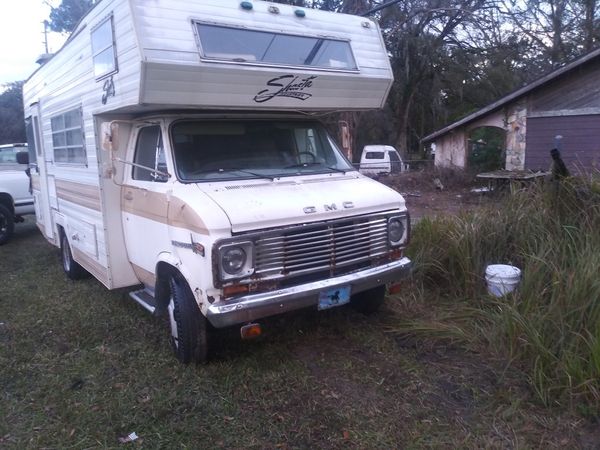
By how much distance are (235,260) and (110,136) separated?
171 cm

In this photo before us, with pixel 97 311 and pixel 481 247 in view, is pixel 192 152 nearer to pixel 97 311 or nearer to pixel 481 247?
pixel 97 311

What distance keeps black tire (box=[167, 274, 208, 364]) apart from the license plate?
955 mm

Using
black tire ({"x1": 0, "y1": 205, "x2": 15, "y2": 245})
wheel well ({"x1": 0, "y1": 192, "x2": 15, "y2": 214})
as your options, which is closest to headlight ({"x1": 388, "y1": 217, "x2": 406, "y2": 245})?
black tire ({"x1": 0, "y1": 205, "x2": 15, "y2": 245})

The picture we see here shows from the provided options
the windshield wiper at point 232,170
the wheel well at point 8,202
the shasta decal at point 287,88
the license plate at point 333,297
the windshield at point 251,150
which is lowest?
the license plate at point 333,297

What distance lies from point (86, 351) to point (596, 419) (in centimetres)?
409

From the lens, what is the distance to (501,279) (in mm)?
5078

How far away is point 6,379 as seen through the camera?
4.38 metres

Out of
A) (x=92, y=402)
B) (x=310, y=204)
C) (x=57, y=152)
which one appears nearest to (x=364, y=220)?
(x=310, y=204)

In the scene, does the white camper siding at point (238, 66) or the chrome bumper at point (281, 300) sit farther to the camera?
the white camper siding at point (238, 66)

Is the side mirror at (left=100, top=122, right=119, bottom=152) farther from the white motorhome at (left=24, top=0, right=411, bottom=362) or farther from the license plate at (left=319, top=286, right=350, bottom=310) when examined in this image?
the license plate at (left=319, top=286, right=350, bottom=310)

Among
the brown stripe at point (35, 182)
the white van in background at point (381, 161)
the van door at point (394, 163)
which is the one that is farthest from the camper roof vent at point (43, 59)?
the van door at point (394, 163)

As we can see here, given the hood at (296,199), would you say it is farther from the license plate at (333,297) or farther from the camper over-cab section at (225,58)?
the camper over-cab section at (225,58)

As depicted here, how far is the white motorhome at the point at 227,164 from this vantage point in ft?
13.1

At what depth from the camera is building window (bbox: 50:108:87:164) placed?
5793 millimetres
